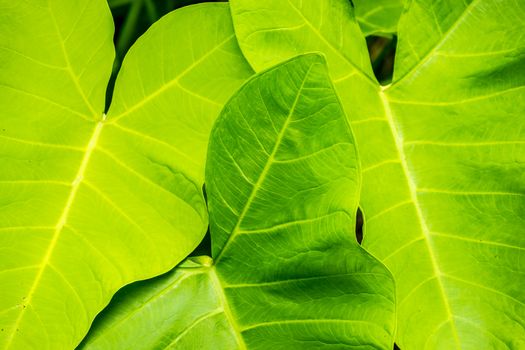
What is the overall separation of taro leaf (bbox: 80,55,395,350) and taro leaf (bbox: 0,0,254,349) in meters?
0.06

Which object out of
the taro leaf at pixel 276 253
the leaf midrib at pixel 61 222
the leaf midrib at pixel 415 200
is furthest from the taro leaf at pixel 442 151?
the leaf midrib at pixel 61 222

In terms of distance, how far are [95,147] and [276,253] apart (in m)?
0.34

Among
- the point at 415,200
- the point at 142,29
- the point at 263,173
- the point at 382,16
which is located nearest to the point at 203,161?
the point at 263,173

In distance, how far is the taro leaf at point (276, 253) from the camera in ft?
2.35

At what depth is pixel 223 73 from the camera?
87 centimetres

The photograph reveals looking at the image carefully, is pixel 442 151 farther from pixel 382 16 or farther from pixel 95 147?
pixel 95 147

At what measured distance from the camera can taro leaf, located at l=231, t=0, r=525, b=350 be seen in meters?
0.85

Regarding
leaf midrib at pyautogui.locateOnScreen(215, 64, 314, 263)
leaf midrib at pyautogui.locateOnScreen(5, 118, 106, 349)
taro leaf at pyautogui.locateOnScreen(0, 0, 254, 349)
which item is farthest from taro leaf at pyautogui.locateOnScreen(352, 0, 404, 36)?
leaf midrib at pyautogui.locateOnScreen(5, 118, 106, 349)

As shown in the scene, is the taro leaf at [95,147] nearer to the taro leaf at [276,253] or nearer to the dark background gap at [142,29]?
the taro leaf at [276,253]

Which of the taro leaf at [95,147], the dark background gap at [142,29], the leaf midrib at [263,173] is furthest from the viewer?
the dark background gap at [142,29]

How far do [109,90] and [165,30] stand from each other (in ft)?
1.76

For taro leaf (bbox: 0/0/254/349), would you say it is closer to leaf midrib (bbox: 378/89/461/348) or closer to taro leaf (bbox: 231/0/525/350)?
taro leaf (bbox: 231/0/525/350)

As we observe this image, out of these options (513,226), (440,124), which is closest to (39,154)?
(440,124)

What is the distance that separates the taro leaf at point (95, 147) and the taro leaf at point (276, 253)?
0.06m
